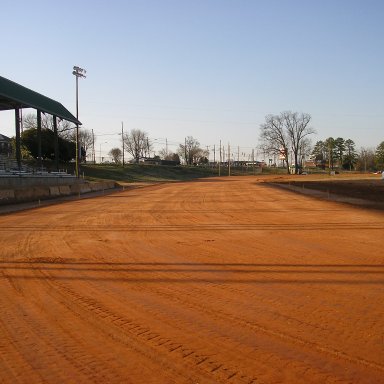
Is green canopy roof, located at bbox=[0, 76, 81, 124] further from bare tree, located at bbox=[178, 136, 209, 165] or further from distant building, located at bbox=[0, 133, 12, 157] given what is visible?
bare tree, located at bbox=[178, 136, 209, 165]

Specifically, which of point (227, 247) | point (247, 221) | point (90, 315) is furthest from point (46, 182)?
point (90, 315)

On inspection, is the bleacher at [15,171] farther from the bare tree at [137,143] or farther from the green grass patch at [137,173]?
the bare tree at [137,143]

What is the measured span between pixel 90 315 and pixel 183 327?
4.54 ft

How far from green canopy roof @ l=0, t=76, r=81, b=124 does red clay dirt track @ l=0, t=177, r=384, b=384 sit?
36.1 meters

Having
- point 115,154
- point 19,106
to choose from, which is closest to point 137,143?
point 115,154

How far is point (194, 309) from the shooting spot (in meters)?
6.23

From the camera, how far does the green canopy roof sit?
146 ft

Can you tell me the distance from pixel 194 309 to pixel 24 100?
46.1 metres

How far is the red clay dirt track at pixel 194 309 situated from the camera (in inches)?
172

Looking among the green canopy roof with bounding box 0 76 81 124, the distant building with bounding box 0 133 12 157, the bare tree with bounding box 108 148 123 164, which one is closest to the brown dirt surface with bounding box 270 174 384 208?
the green canopy roof with bounding box 0 76 81 124

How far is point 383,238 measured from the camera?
12328 mm

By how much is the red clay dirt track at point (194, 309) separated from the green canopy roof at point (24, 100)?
36.1 metres

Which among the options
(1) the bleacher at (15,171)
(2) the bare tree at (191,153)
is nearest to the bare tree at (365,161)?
(2) the bare tree at (191,153)

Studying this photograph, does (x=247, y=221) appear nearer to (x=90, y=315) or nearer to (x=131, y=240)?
(x=131, y=240)
